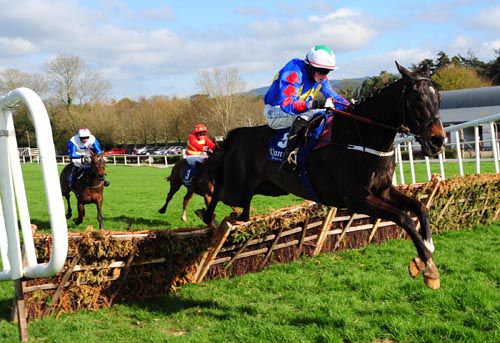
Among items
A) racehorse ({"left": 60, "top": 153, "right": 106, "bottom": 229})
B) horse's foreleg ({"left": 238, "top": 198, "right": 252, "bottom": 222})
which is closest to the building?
racehorse ({"left": 60, "top": 153, "right": 106, "bottom": 229})

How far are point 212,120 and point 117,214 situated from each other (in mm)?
32116

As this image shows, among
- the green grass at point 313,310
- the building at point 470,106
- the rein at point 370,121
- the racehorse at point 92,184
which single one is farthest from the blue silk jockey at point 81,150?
the building at point 470,106

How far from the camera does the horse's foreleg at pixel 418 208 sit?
159 inches

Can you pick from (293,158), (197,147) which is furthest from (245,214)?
(197,147)

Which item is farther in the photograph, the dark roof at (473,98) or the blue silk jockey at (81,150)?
the dark roof at (473,98)

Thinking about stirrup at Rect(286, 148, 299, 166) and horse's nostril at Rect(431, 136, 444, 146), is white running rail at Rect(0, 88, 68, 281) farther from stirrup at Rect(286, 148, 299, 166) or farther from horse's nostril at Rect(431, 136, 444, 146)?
horse's nostril at Rect(431, 136, 444, 146)

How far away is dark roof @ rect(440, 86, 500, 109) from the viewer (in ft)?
132

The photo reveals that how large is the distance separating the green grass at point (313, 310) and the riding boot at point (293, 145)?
1283 millimetres

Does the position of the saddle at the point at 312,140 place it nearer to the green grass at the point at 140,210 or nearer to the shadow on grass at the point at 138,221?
the green grass at the point at 140,210

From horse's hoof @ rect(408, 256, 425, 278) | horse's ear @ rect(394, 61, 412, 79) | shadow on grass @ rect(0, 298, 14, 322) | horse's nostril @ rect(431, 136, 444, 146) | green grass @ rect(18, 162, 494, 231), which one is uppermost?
horse's ear @ rect(394, 61, 412, 79)

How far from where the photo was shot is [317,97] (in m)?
5.27

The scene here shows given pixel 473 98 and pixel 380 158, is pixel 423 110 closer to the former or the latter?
pixel 380 158

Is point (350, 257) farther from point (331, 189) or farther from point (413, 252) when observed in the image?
point (331, 189)

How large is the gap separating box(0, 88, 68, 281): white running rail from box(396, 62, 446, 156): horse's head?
2.73 m
